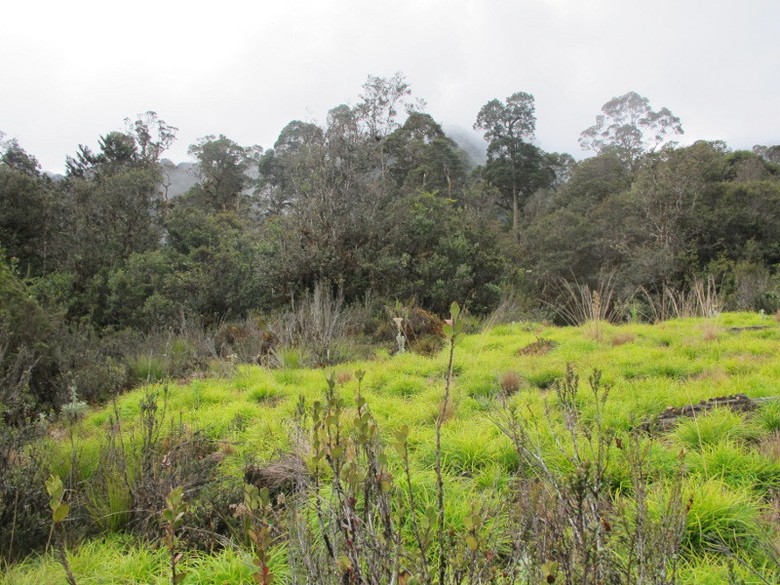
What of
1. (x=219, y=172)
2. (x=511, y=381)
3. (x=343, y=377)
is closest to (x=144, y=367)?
(x=343, y=377)

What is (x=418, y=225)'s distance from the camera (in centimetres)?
1295

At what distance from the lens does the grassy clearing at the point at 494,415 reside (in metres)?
2.16

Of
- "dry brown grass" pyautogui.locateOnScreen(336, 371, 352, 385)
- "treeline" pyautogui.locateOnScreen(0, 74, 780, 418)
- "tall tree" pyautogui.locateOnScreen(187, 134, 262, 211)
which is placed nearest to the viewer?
"dry brown grass" pyautogui.locateOnScreen(336, 371, 352, 385)

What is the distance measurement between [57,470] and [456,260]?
10614 mm

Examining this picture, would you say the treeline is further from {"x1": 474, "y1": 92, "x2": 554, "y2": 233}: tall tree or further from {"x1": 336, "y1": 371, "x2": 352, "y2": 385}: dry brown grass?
{"x1": 474, "y1": 92, "x2": 554, "y2": 233}: tall tree

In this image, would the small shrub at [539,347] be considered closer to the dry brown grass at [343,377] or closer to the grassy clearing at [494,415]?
the grassy clearing at [494,415]

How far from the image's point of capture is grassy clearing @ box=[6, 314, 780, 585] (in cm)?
216

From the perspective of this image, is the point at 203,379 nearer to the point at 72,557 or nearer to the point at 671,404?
the point at 72,557

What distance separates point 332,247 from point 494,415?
27.9 feet

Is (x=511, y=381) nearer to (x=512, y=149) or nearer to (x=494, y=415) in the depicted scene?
(x=494, y=415)

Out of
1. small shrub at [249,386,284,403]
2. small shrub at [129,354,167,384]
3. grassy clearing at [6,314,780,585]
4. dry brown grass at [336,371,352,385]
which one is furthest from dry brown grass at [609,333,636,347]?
small shrub at [129,354,167,384]

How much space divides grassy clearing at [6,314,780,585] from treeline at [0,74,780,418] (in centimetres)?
137

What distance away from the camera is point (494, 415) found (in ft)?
11.5

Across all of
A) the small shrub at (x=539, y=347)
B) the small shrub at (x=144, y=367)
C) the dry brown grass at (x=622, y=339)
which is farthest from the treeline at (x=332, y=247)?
the dry brown grass at (x=622, y=339)
